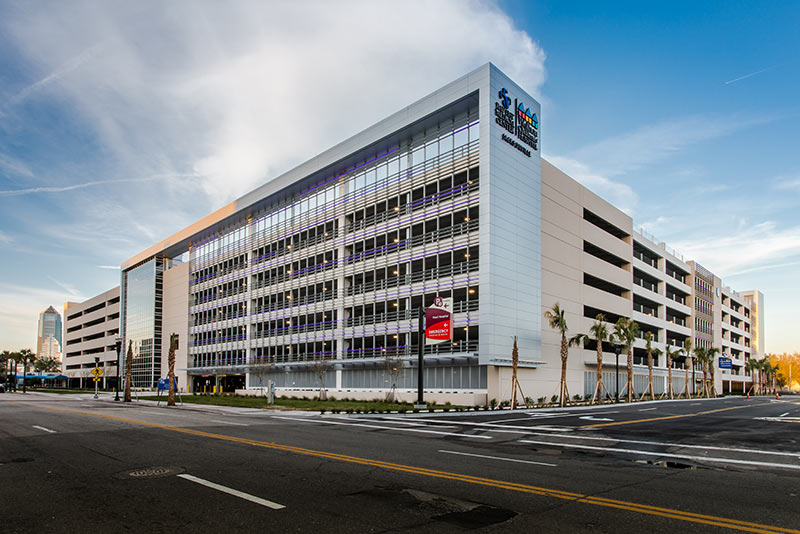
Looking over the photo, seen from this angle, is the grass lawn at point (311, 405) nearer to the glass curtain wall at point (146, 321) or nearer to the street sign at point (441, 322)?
the street sign at point (441, 322)

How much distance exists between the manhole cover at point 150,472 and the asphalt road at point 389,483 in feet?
0.07

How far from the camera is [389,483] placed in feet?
33.2

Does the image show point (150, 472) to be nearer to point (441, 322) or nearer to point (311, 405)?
point (441, 322)

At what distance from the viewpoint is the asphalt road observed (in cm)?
Answer: 755

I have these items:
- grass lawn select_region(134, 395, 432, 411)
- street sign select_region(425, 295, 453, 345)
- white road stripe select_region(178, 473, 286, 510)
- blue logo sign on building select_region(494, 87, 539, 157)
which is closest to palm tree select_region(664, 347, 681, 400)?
blue logo sign on building select_region(494, 87, 539, 157)

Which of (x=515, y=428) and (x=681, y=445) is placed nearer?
(x=681, y=445)

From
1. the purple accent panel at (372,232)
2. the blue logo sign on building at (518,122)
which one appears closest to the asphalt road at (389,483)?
the purple accent panel at (372,232)

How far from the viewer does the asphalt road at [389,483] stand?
755 cm

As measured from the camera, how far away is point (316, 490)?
9461 millimetres

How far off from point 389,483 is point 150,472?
16.2 feet

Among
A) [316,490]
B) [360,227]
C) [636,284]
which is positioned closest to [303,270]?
[360,227]

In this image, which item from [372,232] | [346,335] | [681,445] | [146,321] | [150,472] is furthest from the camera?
[146,321]

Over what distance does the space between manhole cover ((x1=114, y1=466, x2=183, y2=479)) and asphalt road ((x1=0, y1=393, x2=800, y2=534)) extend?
21mm

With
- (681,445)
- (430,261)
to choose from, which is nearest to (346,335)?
(430,261)
